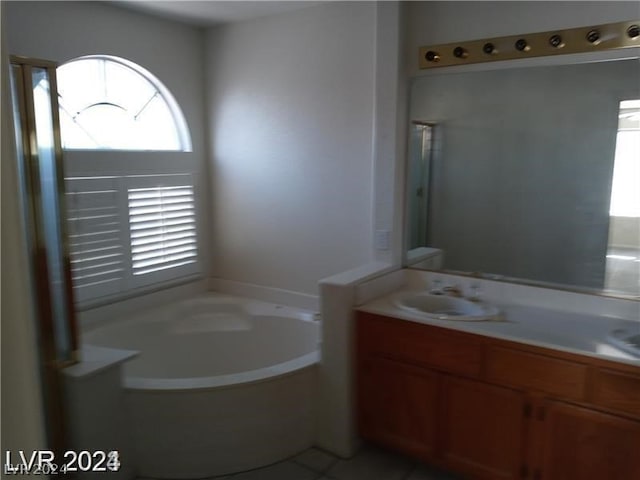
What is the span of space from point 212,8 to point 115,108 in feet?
3.06

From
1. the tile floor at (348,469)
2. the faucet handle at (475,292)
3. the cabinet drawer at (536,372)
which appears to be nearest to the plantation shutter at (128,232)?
the tile floor at (348,469)

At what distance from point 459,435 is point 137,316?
2.17 m

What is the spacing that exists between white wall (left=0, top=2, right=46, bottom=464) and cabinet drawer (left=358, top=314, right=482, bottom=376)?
1.81m

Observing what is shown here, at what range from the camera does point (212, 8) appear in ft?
10.5

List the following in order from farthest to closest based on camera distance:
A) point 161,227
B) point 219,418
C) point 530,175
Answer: point 161,227 < point 530,175 < point 219,418

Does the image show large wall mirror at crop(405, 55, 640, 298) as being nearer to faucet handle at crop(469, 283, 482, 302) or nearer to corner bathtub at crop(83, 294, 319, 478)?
faucet handle at crop(469, 283, 482, 302)

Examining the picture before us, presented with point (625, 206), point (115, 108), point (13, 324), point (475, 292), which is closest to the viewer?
point (13, 324)

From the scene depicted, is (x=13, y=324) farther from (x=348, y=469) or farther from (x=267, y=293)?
(x=267, y=293)

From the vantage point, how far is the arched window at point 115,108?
3.09m

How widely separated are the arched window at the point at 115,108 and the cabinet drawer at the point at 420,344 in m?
2.09

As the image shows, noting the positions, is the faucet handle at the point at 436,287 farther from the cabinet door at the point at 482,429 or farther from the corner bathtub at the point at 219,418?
the corner bathtub at the point at 219,418

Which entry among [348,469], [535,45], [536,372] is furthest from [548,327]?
[535,45]

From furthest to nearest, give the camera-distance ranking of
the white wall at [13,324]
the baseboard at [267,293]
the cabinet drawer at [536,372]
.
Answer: the baseboard at [267,293] → the cabinet drawer at [536,372] → the white wall at [13,324]

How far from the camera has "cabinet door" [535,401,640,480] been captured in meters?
1.86
